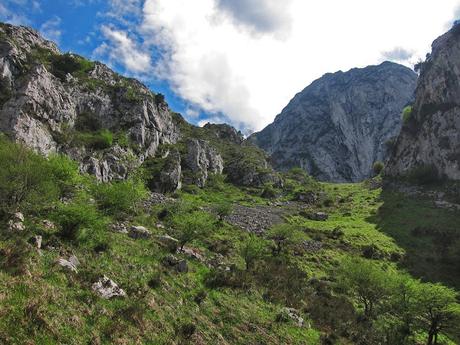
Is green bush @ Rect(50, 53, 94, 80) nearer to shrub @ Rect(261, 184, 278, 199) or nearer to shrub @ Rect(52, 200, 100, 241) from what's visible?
shrub @ Rect(261, 184, 278, 199)

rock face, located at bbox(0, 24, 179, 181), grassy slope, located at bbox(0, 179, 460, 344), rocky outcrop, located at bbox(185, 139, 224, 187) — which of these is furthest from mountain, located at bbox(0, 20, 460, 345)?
rocky outcrop, located at bbox(185, 139, 224, 187)

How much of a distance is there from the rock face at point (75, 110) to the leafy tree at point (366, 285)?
57165 mm

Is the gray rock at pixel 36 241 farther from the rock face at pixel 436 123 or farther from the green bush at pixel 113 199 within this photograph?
the rock face at pixel 436 123

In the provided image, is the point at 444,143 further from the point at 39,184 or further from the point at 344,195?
the point at 39,184

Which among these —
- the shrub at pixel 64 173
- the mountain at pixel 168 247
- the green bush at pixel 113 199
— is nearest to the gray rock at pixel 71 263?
the mountain at pixel 168 247

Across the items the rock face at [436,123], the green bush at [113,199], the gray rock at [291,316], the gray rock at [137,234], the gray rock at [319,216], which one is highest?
the rock face at [436,123]

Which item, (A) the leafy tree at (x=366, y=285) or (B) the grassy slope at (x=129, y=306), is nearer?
(B) the grassy slope at (x=129, y=306)

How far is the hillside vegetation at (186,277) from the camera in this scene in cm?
2003

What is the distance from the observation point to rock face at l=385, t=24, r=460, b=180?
422 feet

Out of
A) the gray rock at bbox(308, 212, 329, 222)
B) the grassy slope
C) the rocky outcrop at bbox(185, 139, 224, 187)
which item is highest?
the rocky outcrop at bbox(185, 139, 224, 187)

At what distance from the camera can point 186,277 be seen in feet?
105

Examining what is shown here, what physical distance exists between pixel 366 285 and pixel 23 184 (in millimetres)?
40128

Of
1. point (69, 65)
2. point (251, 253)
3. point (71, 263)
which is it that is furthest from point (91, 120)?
point (71, 263)

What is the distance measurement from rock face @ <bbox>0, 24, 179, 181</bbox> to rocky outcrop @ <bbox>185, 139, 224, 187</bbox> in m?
11.8
